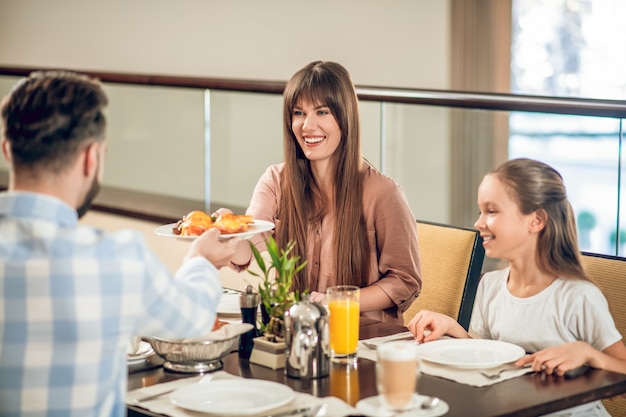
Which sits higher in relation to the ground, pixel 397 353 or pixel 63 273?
pixel 63 273

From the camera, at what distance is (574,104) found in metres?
3.66

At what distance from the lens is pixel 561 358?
214 centimetres

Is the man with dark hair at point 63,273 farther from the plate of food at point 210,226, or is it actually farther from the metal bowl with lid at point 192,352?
the plate of food at point 210,226

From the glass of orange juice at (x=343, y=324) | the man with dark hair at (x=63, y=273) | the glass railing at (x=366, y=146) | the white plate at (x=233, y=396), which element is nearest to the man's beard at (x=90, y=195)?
the man with dark hair at (x=63, y=273)

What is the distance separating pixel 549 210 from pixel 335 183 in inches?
28.5

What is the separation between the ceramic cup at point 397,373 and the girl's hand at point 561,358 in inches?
15.8

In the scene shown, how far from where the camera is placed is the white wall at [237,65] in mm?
5355

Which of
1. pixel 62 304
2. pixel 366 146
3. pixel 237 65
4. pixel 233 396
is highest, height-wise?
pixel 237 65

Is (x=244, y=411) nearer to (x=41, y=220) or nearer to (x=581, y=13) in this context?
(x=41, y=220)

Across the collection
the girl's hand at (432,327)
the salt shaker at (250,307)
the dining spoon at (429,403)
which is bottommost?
the dining spoon at (429,403)

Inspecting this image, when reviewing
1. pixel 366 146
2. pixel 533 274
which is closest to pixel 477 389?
pixel 533 274

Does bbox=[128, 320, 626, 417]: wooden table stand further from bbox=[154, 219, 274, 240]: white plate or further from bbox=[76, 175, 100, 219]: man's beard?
bbox=[76, 175, 100, 219]: man's beard

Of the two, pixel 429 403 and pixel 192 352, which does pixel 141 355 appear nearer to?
pixel 192 352

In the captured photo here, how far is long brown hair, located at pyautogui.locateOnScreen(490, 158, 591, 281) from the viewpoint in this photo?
96.7 inches
